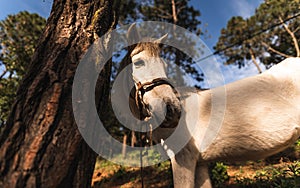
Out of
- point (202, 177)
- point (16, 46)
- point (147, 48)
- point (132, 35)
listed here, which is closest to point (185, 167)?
point (202, 177)

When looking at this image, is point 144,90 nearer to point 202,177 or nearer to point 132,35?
point 132,35

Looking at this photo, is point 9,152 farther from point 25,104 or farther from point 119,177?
point 119,177

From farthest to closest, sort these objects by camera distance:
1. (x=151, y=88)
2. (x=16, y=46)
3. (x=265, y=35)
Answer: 1. (x=265, y=35)
2. (x=16, y=46)
3. (x=151, y=88)

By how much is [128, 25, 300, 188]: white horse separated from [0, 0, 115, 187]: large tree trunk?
488mm

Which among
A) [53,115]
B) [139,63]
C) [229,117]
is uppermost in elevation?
[139,63]

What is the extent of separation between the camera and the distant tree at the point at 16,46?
7.74m

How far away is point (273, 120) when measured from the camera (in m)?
2.03

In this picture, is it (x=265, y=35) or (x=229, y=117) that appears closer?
(x=229, y=117)

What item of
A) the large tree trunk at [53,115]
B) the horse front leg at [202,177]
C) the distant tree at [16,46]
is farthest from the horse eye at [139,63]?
the distant tree at [16,46]

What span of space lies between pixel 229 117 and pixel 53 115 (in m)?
1.66

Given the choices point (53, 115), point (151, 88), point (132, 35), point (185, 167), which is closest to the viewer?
point (53, 115)

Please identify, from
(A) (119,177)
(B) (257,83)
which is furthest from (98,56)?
(A) (119,177)

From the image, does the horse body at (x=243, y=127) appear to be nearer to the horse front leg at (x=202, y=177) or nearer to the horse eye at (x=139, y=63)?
the horse front leg at (x=202, y=177)

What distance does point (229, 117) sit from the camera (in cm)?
213
